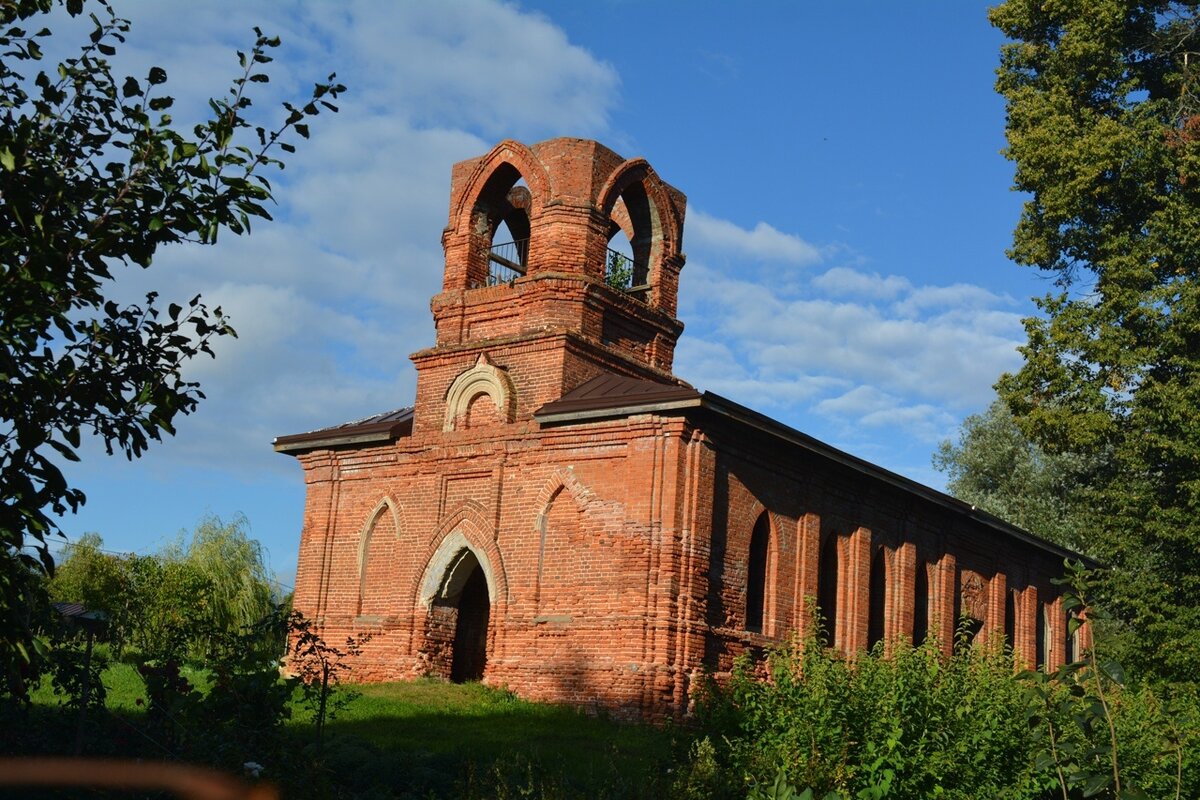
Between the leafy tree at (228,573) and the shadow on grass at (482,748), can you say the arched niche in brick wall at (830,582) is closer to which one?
the shadow on grass at (482,748)

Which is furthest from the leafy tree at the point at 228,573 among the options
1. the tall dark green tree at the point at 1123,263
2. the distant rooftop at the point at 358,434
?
the tall dark green tree at the point at 1123,263

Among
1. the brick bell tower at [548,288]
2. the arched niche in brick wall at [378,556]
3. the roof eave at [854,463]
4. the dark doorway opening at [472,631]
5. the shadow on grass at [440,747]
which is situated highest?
the brick bell tower at [548,288]

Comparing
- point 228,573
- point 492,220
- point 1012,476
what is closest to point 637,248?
point 492,220

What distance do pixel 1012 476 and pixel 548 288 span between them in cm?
2669

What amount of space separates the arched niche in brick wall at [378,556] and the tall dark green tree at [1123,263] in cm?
1277

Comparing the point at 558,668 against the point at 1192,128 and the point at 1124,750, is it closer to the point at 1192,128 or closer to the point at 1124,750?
the point at 1124,750

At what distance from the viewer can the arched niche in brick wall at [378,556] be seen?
69.7 feet

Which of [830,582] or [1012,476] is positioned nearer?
[830,582]

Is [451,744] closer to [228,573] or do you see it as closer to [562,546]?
[562,546]

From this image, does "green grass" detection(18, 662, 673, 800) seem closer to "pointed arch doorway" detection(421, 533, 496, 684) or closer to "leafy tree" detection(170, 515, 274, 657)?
"pointed arch doorway" detection(421, 533, 496, 684)

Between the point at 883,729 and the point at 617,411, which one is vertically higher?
the point at 617,411

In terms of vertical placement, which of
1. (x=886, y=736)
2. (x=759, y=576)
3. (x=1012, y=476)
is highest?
(x=1012, y=476)

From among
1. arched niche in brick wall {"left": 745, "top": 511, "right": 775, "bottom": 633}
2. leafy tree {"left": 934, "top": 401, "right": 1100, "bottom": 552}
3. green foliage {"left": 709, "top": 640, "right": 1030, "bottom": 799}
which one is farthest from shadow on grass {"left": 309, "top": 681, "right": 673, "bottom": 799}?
leafy tree {"left": 934, "top": 401, "right": 1100, "bottom": 552}

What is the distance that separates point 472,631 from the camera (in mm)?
21500
